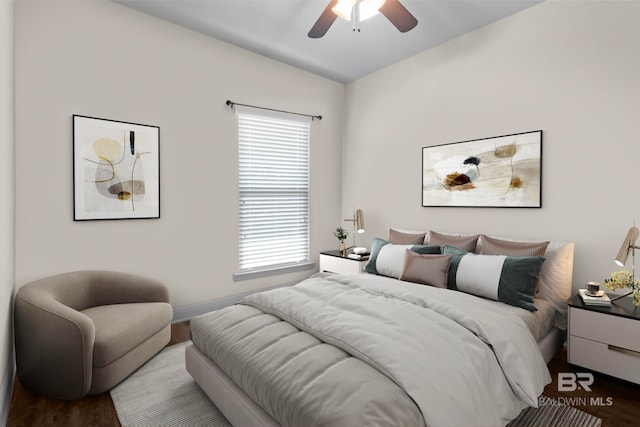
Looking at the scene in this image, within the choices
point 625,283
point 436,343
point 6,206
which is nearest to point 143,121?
point 6,206

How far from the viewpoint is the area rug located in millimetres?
1974

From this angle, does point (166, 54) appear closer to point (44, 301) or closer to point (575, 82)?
point (44, 301)

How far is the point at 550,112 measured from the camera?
9.73 ft

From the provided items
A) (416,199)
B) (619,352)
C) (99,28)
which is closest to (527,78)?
(416,199)

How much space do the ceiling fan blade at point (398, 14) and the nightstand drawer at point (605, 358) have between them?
2.57 meters

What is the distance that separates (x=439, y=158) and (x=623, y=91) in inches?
61.6

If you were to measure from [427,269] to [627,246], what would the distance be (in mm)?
1353

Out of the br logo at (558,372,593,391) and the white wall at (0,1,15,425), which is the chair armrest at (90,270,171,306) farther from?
the br logo at (558,372,593,391)

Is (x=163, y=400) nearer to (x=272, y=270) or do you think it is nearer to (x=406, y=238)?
(x=272, y=270)

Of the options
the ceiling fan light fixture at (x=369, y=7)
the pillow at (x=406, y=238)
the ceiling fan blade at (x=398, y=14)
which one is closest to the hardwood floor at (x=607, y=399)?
the pillow at (x=406, y=238)

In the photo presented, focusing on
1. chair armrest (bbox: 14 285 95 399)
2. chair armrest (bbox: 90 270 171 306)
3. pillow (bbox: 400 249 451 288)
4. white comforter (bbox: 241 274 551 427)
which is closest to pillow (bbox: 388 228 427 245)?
pillow (bbox: 400 249 451 288)

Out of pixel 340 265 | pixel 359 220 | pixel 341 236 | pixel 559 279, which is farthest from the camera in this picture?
pixel 341 236

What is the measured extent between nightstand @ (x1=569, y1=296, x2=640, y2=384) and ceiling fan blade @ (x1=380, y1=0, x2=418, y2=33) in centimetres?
237

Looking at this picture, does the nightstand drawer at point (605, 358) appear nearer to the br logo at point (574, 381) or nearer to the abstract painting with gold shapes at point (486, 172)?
the br logo at point (574, 381)
